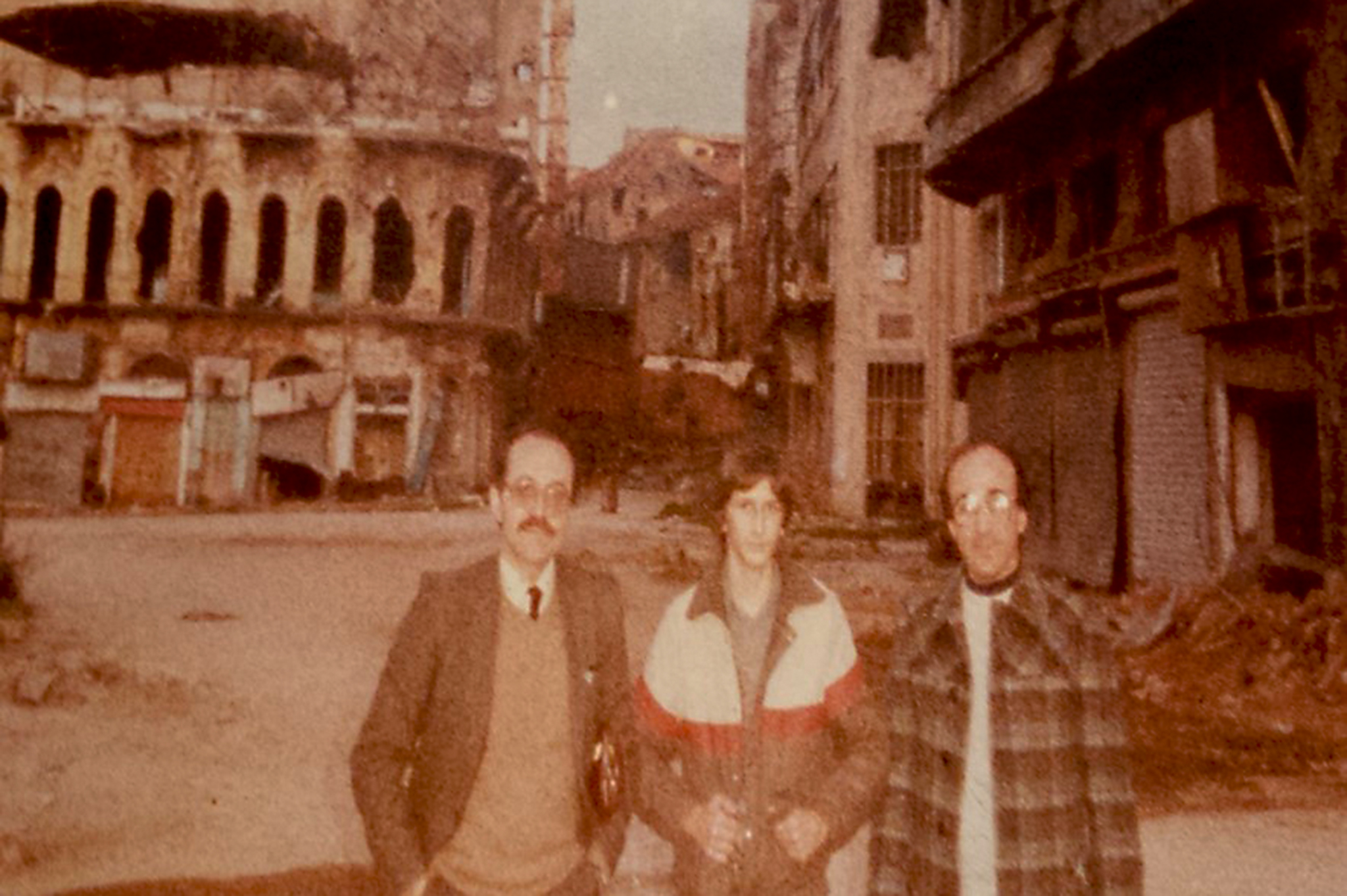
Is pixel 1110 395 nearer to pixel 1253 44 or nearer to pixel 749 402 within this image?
pixel 1253 44

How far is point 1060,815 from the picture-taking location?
6.31 feet

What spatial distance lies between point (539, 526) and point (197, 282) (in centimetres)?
667

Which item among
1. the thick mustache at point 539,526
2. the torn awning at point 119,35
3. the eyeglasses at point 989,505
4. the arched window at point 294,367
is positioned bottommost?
the thick mustache at point 539,526

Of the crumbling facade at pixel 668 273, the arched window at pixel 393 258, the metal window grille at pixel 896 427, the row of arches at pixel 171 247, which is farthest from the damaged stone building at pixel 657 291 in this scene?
the row of arches at pixel 171 247

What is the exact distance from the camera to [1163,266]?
7039 mm

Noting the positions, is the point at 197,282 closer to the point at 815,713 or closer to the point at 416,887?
the point at 416,887

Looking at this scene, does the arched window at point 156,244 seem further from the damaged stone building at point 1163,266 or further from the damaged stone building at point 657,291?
the damaged stone building at point 657,291

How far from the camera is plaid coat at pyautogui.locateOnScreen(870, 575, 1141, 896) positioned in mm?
1885

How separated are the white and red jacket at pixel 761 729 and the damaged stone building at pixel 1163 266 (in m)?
5.15

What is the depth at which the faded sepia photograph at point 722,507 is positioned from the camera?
6.62 ft

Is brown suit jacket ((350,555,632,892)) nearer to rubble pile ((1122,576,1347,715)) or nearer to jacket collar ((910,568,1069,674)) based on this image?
jacket collar ((910,568,1069,674))

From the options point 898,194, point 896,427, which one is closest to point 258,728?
point 896,427

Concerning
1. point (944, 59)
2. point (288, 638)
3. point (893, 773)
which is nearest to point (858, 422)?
point (944, 59)

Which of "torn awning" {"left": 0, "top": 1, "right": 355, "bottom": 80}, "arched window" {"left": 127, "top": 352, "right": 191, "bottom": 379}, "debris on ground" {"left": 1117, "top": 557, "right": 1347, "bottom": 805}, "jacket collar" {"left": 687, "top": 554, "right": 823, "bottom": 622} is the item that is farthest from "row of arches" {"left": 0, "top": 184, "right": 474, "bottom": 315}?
"debris on ground" {"left": 1117, "top": 557, "right": 1347, "bottom": 805}
